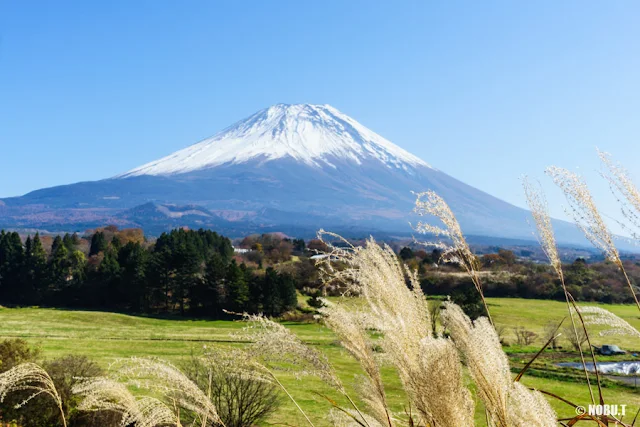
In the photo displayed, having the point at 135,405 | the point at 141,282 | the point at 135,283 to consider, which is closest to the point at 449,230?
the point at 135,405

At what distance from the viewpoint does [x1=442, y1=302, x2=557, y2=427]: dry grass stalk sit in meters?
1.95

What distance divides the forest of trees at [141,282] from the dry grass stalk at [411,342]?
46.7 metres

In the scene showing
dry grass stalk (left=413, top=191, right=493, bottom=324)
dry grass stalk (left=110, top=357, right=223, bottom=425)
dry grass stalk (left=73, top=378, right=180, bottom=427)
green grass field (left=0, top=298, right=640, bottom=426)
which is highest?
dry grass stalk (left=413, top=191, right=493, bottom=324)

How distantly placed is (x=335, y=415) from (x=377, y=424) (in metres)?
0.36

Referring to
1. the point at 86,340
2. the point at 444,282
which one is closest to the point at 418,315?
the point at 86,340

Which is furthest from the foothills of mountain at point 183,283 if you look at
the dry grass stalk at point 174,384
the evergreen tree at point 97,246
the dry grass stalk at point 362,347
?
the dry grass stalk at point 362,347

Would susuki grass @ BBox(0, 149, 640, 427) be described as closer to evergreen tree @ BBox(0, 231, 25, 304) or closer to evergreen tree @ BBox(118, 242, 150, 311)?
evergreen tree @ BBox(118, 242, 150, 311)

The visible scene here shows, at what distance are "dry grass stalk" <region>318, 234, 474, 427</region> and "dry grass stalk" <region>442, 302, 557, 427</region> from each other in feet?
0.23

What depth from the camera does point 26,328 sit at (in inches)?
1549

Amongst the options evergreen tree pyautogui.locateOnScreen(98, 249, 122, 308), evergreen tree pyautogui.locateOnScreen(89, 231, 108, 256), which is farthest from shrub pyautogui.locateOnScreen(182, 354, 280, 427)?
evergreen tree pyautogui.locateOnScreen(89, 231, 108, 256)

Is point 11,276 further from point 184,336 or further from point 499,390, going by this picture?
point 499,390

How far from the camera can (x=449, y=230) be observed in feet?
8.88

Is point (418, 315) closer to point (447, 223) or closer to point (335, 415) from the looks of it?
point (447, 223)

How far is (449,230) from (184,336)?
37989 millimetres
